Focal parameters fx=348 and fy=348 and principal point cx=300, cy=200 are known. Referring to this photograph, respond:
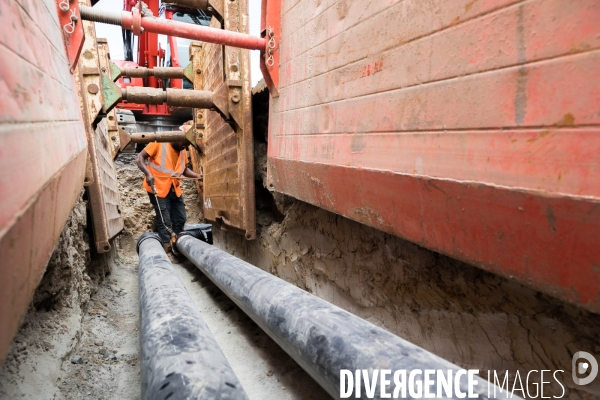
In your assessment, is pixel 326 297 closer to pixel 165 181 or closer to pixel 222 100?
pixel 222 100

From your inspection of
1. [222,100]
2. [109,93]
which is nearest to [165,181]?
[109,93]

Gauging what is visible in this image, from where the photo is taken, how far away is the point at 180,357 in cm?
123

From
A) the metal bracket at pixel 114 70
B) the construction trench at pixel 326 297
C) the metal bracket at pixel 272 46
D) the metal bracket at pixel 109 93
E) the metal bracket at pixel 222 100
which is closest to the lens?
the construction trench at pixel 326 297

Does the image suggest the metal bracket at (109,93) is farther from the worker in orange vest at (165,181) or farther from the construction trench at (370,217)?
the worker in orange vest at (165,181)

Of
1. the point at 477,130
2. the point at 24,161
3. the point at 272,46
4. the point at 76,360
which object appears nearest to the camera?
the point at 24,161

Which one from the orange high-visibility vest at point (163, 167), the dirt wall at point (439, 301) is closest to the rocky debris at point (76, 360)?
the dirt wall at point (439, 301)

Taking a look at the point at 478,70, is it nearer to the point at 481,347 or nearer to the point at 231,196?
the point at 481,347

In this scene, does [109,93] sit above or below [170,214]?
above

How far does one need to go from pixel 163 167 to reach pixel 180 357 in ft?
14.9

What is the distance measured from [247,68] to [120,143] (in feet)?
10.8

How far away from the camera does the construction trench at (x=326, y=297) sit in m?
1.18

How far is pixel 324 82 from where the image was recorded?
6.40 feet

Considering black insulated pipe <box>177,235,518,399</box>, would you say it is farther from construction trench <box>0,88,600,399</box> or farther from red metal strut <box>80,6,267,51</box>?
red metal strut <box>80,6,267,51</box>

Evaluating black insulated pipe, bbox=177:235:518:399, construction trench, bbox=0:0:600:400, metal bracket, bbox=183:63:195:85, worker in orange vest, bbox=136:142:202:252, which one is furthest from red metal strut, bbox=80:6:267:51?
metal bracket, bbox=183:63:195:85
